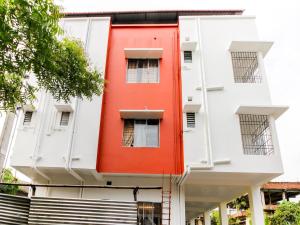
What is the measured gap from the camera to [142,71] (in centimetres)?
1069

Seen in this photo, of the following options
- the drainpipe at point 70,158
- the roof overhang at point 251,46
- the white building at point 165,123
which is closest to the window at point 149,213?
the white building at point 165,123

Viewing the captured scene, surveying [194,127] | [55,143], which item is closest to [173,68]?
[194,127]

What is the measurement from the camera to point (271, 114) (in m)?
9.05

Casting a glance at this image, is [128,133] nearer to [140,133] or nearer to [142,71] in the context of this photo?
[140,133]

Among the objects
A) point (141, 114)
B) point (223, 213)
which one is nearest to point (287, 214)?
point (223, 213)

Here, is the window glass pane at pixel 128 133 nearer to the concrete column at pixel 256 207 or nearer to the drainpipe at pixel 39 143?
the drainpipe at pixel 39 143

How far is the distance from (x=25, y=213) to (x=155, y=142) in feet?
15.3

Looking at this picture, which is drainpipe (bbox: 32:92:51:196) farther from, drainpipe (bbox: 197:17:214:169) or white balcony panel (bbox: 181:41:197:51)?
drainpipe (bbox: 197:17:214:169)

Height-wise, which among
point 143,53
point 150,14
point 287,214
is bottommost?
point 287,214

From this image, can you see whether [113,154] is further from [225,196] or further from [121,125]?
[225,196]

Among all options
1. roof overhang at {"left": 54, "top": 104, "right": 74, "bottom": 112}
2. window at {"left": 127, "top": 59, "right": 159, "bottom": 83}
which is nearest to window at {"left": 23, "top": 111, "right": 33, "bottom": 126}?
roof overhang at {"left": 54, "top": 104, "right": 74, "bottom": 112}

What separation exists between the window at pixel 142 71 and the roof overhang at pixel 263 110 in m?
3.26

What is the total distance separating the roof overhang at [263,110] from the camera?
28.7ft

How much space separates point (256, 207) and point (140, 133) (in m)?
4.47
